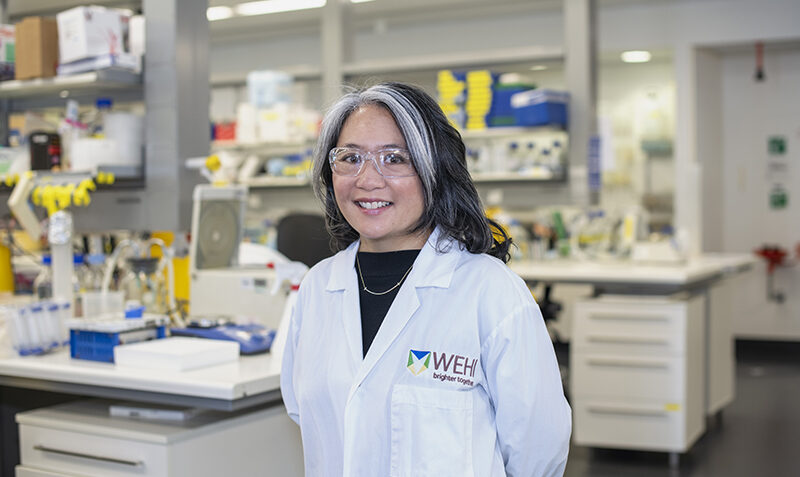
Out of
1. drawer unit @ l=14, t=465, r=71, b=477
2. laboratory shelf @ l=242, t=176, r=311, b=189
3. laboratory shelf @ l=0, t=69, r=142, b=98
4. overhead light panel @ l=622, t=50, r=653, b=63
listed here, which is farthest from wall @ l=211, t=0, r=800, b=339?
drawer unit @ l=14, t=465, r=71, b=477

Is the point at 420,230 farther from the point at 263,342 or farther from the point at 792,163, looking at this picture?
the point at 792,163

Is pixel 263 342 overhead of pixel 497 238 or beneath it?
beneath

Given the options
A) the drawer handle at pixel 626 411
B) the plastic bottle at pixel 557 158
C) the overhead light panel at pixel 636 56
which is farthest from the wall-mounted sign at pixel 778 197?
the drawer handle at pixel 626 411

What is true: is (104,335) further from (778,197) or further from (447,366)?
(778,197)

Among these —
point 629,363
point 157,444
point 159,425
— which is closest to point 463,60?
point 629,363

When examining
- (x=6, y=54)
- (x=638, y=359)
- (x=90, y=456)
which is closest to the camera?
(x=90, y=456)

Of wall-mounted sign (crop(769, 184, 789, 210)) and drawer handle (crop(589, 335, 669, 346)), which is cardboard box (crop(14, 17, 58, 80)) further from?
wall-mounted sign (crop(769, 184, 789, 210))

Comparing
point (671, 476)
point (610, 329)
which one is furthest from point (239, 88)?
point (671, 476)

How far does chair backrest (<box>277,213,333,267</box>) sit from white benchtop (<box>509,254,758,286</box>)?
1182mm

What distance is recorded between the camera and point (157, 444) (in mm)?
2238

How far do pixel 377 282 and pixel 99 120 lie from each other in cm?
225

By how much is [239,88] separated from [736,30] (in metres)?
4.50

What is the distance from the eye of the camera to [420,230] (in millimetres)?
1768

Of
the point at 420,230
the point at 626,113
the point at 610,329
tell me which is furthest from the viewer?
the point at 626,113
